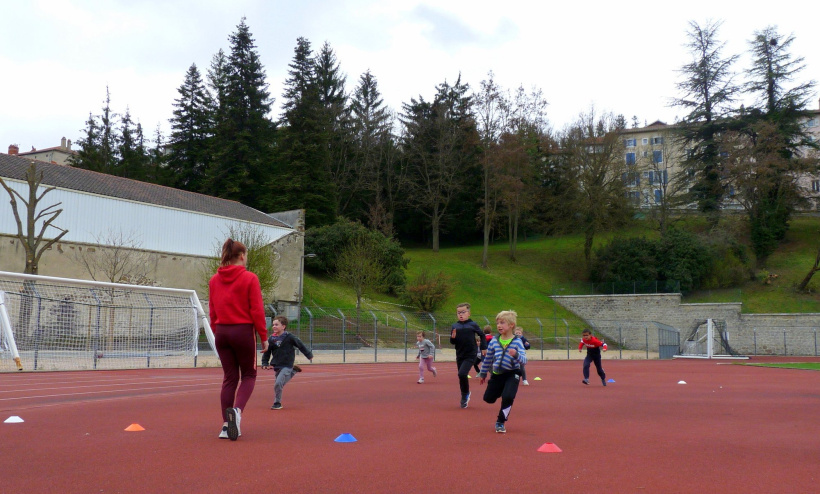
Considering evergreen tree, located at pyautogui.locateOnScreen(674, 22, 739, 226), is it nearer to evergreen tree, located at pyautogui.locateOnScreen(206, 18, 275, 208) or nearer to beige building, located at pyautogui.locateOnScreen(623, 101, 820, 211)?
beige building, located at pyautogui.locateOnScreen(623, 101, 820, 211)

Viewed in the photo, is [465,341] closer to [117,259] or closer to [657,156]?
[117,259]

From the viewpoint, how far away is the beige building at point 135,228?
32.0 m

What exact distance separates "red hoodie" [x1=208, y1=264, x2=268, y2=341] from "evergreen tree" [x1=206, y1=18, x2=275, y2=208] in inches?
2014

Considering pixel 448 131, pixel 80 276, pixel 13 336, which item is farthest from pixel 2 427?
pixel 448 131

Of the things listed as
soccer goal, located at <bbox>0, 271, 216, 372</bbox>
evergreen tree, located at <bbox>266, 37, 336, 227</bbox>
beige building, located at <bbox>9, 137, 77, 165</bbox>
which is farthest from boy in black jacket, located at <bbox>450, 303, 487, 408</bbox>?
beige building, located at <bbox>9, 137, 77, 165</bbox>

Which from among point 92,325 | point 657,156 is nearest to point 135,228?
point 92,325

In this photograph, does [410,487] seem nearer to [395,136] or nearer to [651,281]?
[651,281]

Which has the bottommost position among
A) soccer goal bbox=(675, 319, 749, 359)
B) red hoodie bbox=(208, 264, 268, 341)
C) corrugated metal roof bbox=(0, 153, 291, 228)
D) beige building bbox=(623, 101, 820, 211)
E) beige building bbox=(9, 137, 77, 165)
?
soccer goal bbox=(675, 319, 749, 359)

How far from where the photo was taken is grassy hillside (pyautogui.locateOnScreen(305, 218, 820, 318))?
1913 inches

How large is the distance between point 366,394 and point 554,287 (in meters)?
44.9

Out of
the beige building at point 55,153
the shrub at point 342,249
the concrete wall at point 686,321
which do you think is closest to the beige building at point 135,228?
the shrub at point 342,249

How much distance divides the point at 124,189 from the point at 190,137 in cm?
2714

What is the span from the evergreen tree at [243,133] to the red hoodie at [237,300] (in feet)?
168

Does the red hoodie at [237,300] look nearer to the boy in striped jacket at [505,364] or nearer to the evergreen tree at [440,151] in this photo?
the boy in striped jacket at [505,364]
